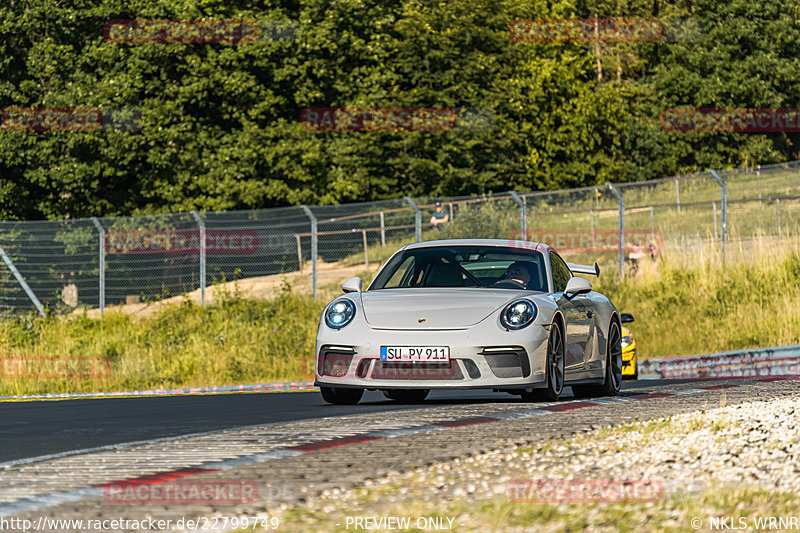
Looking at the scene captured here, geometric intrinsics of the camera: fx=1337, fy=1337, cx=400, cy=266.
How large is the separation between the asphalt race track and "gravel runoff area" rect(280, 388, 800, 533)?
291cm

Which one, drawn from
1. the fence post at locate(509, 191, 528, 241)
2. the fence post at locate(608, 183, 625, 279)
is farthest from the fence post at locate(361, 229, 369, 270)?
the fence post at locate(608, 183, 625, 279)

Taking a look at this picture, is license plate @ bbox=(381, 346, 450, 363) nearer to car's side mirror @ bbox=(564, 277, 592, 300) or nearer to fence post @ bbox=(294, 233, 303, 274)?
car's side mirror @ bbox=(564, 277, 592, 300)

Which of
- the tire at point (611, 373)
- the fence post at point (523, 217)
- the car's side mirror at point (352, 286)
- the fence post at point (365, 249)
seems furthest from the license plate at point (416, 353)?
the fence post at point (365, 249)

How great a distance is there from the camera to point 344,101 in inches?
1735

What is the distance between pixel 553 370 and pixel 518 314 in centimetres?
71

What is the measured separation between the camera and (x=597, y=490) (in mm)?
5887

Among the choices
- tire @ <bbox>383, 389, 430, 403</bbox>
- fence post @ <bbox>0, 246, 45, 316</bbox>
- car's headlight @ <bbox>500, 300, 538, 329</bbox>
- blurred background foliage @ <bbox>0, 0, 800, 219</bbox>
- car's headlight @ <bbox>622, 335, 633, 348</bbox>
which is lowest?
tire @ <bbox>383, 389, 430, 403</bbox>

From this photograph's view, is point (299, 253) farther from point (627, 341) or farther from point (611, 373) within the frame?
point (611, 373)

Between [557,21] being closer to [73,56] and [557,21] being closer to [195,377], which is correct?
[73,56]

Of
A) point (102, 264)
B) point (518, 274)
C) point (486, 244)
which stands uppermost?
point (102, 264)

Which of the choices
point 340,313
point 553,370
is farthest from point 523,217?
point 340,313

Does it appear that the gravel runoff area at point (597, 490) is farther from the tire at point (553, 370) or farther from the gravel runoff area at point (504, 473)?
the tire at point (553, 370)

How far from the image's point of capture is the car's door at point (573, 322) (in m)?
11.9

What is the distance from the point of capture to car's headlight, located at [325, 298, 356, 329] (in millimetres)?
11352
